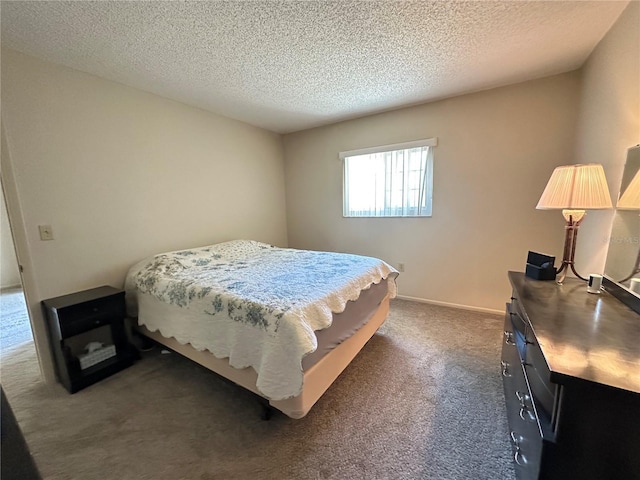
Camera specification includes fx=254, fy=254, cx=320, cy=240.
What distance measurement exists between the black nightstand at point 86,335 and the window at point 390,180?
2821mm

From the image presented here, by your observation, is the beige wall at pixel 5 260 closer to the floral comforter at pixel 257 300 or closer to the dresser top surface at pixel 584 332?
the floral comforter at pixel 257 300

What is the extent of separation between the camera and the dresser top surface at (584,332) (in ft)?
2.37

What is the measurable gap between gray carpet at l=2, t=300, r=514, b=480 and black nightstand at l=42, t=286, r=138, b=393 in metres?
0.09

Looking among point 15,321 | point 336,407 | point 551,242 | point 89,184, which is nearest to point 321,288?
point 336,407

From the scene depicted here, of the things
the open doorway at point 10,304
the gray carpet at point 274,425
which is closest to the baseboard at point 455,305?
the gray carpet at point 274,425

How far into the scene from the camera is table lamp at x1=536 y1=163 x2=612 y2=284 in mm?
1376

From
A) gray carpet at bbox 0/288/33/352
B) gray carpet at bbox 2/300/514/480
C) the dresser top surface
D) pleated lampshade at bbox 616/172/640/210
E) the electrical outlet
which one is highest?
pleated lampshade at bbox 616/172/640/210

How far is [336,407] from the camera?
5.41ft

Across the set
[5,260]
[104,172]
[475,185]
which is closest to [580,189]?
[475,185]

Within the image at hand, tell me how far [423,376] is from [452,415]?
36 cm

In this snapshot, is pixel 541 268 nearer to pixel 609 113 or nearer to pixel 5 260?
pixel 609 113

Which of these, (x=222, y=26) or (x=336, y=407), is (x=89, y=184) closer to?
(x=222, y=26)

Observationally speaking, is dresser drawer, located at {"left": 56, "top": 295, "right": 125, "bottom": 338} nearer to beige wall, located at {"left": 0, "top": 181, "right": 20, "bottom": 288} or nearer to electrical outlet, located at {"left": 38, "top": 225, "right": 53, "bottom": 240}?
electrical outlet, located at {"left": 38, "top": 225, "right": 53, "bottom": 240}

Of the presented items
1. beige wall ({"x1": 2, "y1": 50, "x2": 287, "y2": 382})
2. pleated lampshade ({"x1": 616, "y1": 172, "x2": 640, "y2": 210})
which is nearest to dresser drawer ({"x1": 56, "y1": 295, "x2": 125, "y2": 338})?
beige wall ({"x1": 2, "y1": 50, "x2": 287, "y2": 382})
